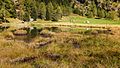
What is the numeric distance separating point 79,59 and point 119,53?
317cm

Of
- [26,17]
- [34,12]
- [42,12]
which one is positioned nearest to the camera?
[26,17]

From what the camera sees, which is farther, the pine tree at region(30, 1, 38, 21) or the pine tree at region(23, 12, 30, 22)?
the pine tree at region(30, 1, 38, 21)

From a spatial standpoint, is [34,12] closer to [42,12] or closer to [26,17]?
[42,12]

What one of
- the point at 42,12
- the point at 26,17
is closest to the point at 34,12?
the point at 42,12

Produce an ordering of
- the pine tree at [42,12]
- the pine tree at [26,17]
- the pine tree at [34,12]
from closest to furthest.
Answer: the pine tree at [26,17]
the pine tree at [34,12]
the pine tree at [42,12]

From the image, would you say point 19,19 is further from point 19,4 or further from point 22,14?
point 19,4

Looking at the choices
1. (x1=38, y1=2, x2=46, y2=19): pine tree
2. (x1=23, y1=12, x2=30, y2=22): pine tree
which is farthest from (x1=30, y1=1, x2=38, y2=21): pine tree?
(x1=23, y1=12, x2=30, y2=22): pine tree

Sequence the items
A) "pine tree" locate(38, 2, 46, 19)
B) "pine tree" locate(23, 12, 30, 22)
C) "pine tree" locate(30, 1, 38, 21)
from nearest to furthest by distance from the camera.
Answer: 1. "pine tree" locate(23, 12, 30, 22)
2. "pine tree" locate(30, 1, 38, 21)
3. "pine tree" locate(38, 2, 46, 19)

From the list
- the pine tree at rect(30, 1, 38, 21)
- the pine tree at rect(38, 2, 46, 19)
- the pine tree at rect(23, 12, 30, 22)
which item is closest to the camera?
the pine tree at rect(23, 12, 30, 22)

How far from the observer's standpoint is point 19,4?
163m

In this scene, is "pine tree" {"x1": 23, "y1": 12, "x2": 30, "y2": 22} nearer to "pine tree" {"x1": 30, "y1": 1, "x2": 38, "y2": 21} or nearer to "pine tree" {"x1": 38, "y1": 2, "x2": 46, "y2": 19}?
"pine tree" {"x1": 30, "y1": 1, "x2": 38, "y2": 21}

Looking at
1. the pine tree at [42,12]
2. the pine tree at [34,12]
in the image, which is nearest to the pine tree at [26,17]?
the pine tree at [34,12]

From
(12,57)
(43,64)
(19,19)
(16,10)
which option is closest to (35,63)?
(43,64)

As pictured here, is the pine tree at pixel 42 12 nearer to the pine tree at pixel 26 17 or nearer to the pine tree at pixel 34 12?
the pine tree at pixel 34 12
